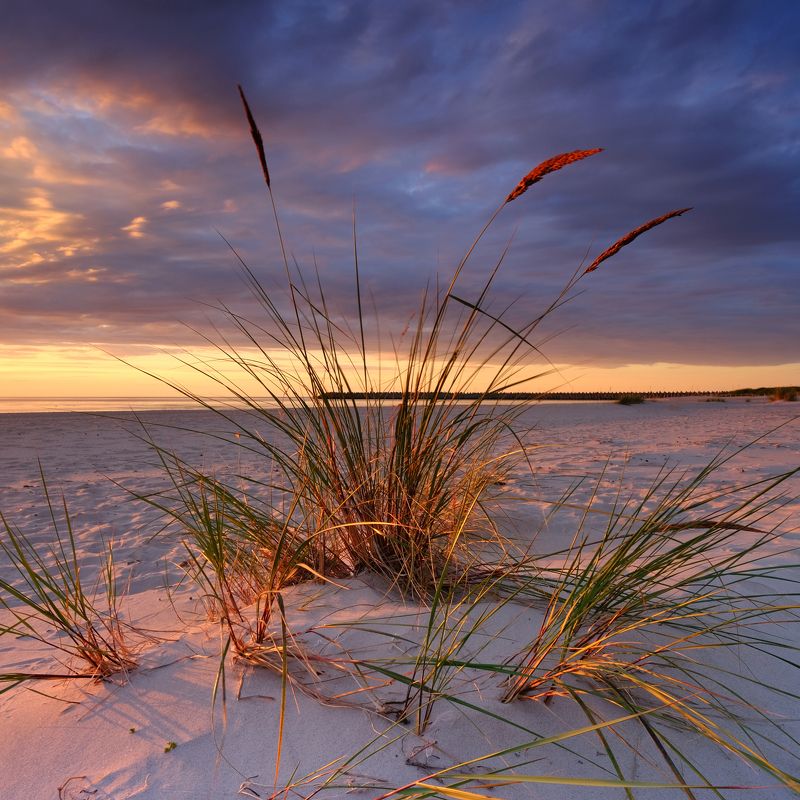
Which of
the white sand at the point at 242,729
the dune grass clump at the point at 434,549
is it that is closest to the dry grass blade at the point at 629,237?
the dune grass clump at the point at 434,549

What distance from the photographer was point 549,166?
171 centimetres

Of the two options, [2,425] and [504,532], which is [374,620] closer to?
[504,532]

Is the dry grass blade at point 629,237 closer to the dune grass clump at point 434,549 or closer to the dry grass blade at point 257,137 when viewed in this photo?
the dune grass clump at point 434,549

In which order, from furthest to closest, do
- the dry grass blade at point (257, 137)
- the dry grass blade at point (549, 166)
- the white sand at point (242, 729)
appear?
1. the dry grass blade at point (257, 137)
2. the dry grass blade at point (549, 166)
3. the white sand at point (242, 729)

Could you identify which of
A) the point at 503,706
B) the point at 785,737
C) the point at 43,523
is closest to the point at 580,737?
the point at 503,706

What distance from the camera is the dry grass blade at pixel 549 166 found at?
1.67 m

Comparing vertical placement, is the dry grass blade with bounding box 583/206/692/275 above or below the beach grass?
above

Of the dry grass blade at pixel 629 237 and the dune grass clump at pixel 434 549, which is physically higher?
the dry grass blade at pixel 629 237

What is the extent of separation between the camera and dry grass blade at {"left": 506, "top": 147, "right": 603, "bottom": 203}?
5.49ft

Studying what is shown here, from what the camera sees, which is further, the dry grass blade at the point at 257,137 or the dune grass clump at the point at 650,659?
the dry grass blade at the point at 257,137

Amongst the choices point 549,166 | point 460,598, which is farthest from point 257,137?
point 460,598

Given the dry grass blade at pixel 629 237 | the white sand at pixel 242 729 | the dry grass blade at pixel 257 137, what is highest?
the dry grass blade at pixel 257 137

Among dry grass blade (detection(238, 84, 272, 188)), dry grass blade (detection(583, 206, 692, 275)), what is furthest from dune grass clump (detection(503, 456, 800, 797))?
dry grass blade (detection(238, 84, 272, 188))

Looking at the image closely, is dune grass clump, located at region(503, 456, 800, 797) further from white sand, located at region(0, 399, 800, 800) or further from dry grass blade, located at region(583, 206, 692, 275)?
dry grass blade, located at region(583, 206, 692, 275)
